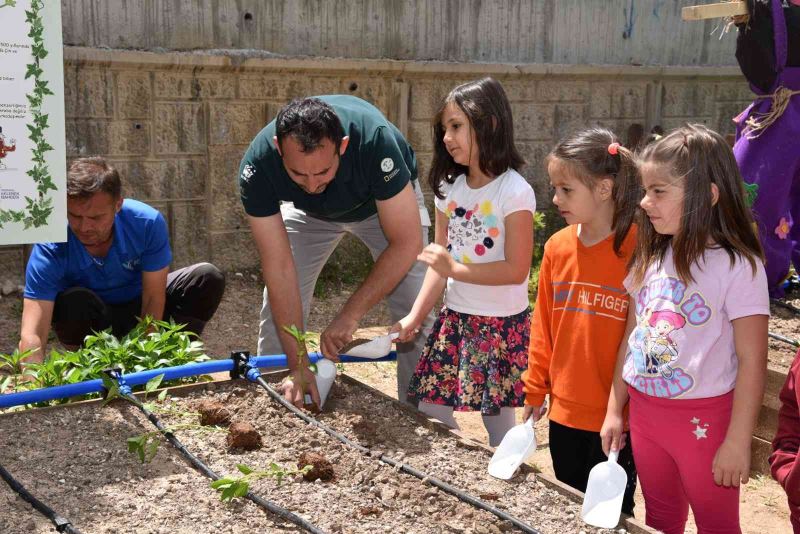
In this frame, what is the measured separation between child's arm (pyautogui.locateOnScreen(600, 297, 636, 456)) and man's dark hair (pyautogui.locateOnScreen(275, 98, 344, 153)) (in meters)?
1.08

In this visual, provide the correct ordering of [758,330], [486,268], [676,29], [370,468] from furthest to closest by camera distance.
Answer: [676,29], [486,268], [370,468], [758,330]

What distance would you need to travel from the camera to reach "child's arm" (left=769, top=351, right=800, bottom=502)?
2.07m

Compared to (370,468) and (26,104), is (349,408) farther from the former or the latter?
(26,104)

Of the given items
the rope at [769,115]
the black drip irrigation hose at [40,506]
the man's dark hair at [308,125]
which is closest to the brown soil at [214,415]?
the black drip irrigation hose at [40,506]

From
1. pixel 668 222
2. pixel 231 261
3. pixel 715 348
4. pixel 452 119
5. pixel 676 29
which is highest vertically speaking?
pixel 676 29

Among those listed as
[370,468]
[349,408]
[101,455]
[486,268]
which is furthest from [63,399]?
[486,268]

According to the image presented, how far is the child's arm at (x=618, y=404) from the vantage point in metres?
2.43

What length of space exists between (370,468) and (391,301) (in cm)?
137

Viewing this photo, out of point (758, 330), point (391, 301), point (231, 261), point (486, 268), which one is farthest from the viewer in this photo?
point (231, 261)

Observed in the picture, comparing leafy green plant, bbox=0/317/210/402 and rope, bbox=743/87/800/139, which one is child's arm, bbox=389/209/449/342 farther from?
rope, bbox=743/87/800/139

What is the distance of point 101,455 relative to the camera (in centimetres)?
261

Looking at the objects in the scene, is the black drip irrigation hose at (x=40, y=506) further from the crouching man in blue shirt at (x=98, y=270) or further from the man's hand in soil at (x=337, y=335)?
the crouching man in blue shirt at (x=98, y=270)

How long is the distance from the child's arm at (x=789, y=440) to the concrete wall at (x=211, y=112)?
14.2 feet

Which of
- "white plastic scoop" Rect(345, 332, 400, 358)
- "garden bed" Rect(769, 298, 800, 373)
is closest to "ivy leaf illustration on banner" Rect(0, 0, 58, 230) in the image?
"white plastic scoop" Rect(345, 332, 400, 358)
